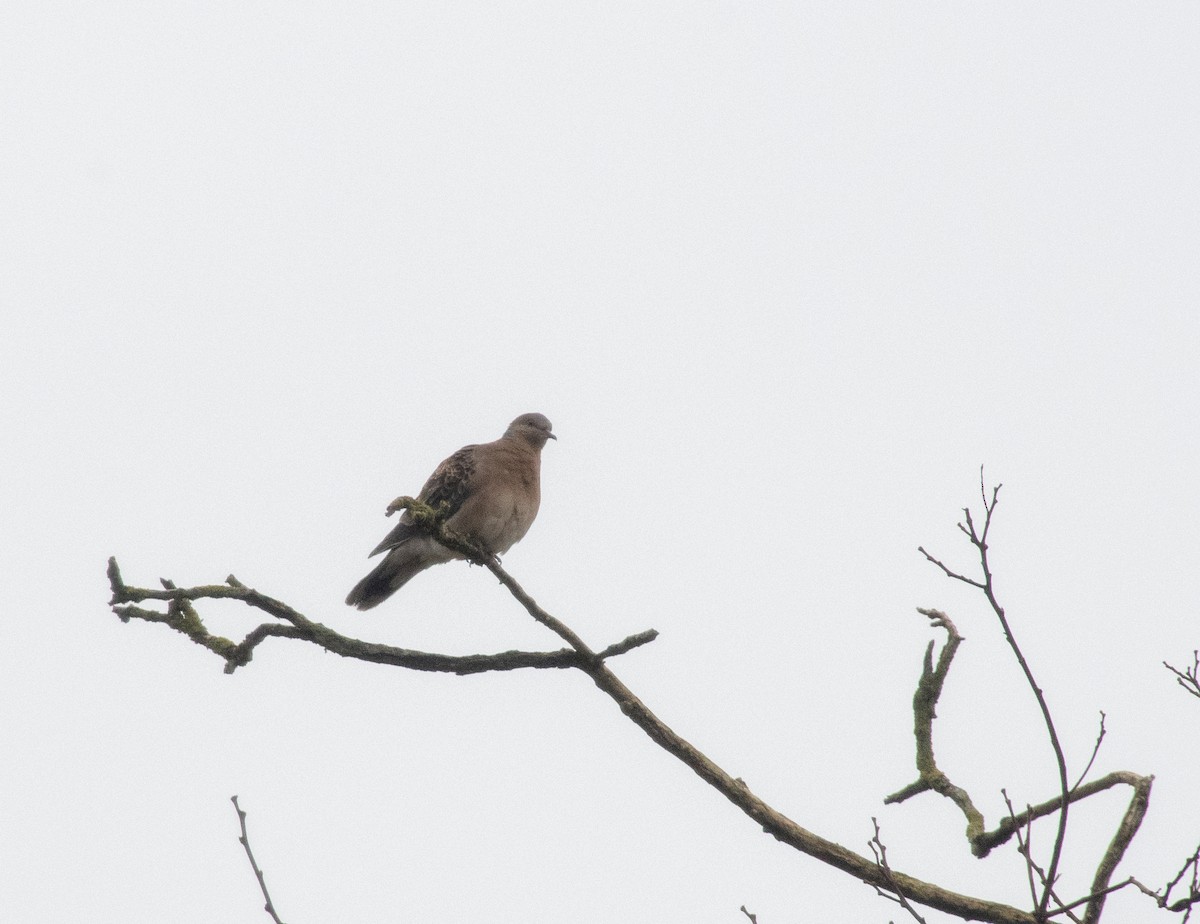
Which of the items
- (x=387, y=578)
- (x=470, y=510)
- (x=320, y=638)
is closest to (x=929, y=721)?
(x=320, y=638)

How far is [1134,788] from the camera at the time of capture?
3807 mm

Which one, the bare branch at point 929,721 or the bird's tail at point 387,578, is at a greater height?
the bird's tail at point 387,578

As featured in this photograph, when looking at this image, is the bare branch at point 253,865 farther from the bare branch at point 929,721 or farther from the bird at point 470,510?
the bird at point 470,510

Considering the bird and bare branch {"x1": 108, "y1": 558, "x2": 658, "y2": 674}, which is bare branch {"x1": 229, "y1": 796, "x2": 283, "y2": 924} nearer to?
bare branch {"x1": 108, "y1": 558, "x2": 658, "y2": 674}

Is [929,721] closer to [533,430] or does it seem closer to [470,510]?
[470,510]

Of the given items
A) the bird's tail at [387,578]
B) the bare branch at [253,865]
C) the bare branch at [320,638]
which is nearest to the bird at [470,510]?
the bird's tail at [387,578]

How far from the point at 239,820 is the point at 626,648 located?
3.98ft

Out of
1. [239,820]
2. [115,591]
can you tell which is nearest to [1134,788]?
[239,820]

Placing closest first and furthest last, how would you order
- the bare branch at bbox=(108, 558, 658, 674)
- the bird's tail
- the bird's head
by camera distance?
1. the bare branch at bbox=(108, 558, 658, 674)
2. the bird's tail
3. the bird's head

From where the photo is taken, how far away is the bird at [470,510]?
339 inches

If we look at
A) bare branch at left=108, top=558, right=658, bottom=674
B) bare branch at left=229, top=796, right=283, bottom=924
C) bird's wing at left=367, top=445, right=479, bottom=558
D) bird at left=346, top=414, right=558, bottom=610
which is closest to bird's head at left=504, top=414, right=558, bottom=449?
bird at left=346, top=414, right=558, bottom=610

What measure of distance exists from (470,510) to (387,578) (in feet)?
2.93

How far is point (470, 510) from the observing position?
28.1 feet

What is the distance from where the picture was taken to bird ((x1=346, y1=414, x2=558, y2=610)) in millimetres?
8609
